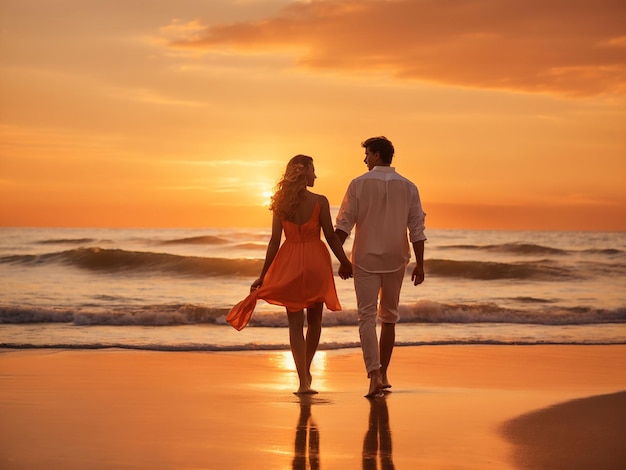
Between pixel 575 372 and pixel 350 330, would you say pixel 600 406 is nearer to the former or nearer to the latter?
pixel 575 372

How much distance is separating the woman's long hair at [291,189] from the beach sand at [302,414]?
1.52 m

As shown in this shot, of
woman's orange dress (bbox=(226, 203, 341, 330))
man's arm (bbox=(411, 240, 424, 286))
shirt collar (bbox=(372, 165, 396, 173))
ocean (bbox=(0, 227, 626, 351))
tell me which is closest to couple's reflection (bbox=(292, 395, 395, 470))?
woman's orange dress (bbox=(226, 203, 341, 330))

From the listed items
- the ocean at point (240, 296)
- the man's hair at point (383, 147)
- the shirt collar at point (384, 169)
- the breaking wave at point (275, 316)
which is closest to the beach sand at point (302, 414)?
the shirt collar at point (384, 169)

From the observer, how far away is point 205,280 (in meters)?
27.5

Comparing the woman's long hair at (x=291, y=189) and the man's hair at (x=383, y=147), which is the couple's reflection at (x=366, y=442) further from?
the man's hair at (x=383, y=147)

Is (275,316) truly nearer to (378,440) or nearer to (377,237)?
(377,237)

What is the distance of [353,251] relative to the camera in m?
7.29

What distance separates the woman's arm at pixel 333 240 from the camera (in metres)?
7.20

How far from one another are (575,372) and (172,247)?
31.1 m

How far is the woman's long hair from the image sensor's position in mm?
7297

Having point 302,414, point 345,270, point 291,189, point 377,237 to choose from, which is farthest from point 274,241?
point 302,414

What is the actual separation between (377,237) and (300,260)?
0.69 meters

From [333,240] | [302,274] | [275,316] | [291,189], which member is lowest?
[275,316]

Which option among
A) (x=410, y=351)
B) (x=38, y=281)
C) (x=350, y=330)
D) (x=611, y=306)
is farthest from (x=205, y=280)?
(x=410, y=351)
